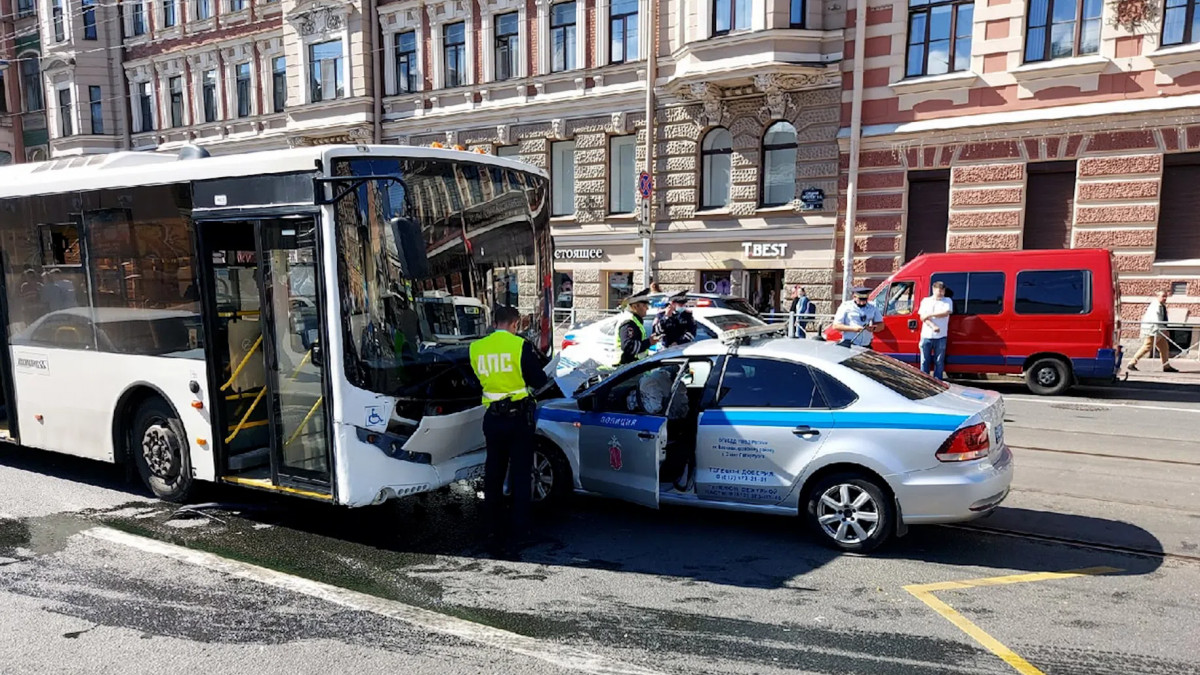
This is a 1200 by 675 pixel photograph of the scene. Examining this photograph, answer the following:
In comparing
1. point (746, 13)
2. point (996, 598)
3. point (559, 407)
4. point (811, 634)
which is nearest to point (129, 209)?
point (559, 407)

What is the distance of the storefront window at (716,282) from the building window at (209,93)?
20504mm

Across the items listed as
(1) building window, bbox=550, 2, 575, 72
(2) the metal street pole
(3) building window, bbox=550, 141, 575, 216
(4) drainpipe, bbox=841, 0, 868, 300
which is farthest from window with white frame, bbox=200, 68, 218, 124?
(4) drainpipe, bbox=841, 0, 868, 300

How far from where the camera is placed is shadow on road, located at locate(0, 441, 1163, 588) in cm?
525

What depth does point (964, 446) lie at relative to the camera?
5.09 m

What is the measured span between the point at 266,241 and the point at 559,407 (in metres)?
2.56

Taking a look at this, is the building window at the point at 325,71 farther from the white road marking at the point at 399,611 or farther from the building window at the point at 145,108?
the white road marking at the point at 399,611

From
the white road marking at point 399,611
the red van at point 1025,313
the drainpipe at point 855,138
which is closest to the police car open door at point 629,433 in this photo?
the white road marking at point 399,611

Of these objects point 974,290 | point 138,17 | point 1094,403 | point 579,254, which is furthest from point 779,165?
point 138,17

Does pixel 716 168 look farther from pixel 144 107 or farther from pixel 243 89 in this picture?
pixel 144 107

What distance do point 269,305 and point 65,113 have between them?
3578 centimetres

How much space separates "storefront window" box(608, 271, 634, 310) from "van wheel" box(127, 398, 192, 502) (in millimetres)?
15843

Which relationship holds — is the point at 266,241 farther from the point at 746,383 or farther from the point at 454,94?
the point at 454,94

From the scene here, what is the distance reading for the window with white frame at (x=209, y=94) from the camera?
95.7 feet

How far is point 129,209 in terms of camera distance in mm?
6438
